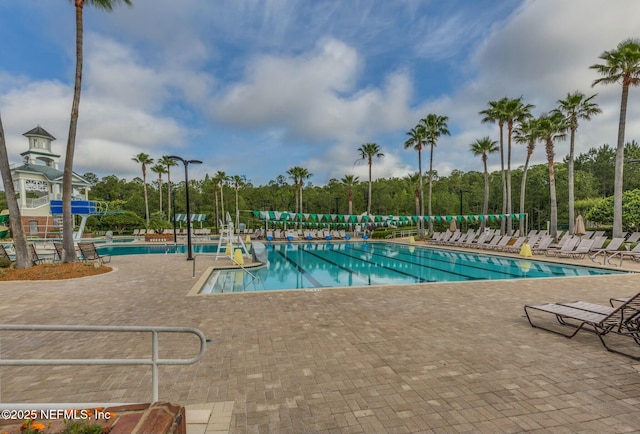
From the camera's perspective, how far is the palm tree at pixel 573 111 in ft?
66.5

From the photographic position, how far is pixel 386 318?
5.32 m

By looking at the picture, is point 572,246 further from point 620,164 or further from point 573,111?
point 573,111

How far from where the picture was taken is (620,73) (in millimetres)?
16516

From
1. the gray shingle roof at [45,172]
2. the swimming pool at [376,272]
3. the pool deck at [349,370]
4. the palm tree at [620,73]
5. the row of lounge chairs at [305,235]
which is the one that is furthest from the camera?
the row of lounge chairs at [305,235]

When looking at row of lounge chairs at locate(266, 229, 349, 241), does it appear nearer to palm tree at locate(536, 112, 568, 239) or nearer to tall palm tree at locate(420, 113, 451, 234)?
tall palm tree at locate(420, 113, 451, 234)

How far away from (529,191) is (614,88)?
21622 mm

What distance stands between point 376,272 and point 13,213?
504 inches

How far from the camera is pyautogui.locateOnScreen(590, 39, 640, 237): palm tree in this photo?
16016 mm

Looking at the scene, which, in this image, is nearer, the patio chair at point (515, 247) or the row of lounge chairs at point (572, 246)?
the row of lounge chairs at point (572, 246)

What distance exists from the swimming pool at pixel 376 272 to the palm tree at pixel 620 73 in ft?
25.2

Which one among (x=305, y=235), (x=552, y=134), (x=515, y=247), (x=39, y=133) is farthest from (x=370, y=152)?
(x=39, y=133)

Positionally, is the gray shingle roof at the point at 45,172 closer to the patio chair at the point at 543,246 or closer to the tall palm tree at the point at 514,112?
the patio chair at the point at 543,246

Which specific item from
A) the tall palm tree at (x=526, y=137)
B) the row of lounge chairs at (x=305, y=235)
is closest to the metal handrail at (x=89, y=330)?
the row of lounge chairs at (x=305, y=235)

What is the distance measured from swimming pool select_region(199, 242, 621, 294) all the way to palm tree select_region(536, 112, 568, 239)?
340 inches
